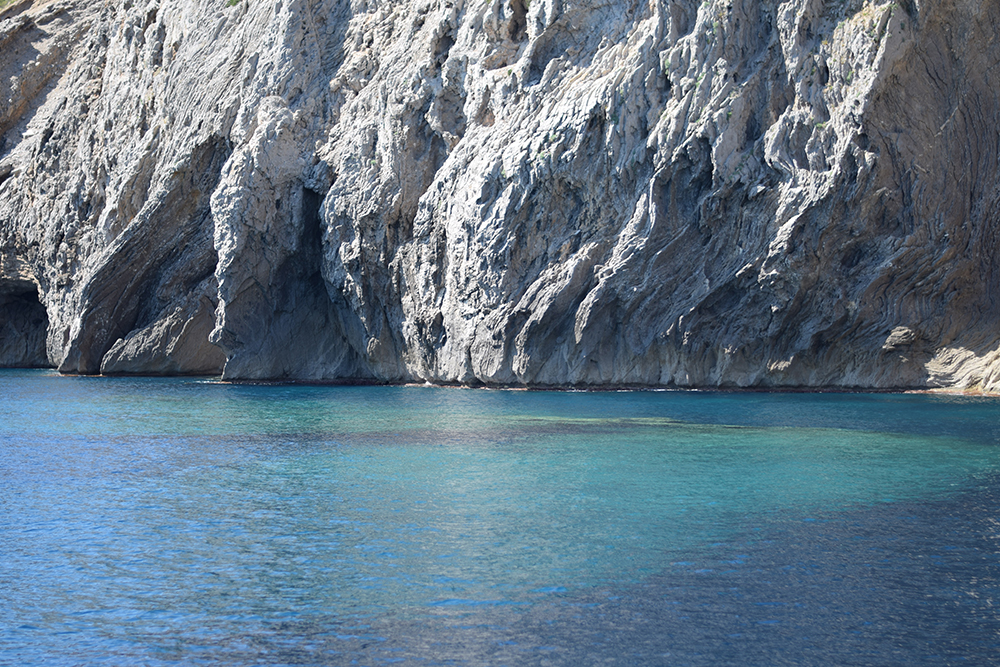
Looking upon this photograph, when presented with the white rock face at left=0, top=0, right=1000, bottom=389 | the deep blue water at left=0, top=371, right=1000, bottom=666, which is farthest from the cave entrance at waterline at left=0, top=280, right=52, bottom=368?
the deep blue water at left=0, top=371, right=1000, bottom=666

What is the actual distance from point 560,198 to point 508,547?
76.8 ft

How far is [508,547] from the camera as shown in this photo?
962 centimetres

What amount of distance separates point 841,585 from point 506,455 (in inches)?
340

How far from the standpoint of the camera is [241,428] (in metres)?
20.9

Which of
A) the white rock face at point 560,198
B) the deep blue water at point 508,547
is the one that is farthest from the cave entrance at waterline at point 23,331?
the deep blue water at point 508,547

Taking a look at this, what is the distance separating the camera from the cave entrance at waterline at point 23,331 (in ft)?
184

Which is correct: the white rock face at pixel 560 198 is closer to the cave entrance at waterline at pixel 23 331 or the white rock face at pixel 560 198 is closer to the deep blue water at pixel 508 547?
the deep blue water at pixel 508 547

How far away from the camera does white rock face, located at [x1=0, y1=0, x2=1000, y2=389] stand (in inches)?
1095

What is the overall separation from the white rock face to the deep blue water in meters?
10.2

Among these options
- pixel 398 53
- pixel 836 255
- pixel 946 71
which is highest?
pixel 398 53

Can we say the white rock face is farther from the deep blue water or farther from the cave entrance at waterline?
the cave entrance at waterline

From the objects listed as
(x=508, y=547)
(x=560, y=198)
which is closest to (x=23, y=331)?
(x=560, y=198)

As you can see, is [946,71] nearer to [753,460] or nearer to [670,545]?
[753,460]

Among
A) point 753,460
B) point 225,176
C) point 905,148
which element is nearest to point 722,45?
point 905,148
